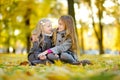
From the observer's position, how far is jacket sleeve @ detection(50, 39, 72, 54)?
27.9ft

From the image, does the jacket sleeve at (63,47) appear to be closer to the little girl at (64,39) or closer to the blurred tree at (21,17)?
the little girl at (64,39)

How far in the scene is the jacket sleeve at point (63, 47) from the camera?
850cm

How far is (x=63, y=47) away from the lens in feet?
28.2

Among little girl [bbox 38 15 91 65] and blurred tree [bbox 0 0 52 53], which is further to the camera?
blurred tree [bbox 0 0 52 53]

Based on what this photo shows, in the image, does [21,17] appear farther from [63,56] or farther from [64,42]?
[63,56]

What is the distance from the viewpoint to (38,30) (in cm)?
888

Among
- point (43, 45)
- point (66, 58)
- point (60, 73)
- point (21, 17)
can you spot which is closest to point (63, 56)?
point (66, 58)

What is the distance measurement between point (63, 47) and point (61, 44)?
83 millimetres

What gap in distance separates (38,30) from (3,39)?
2659 cm

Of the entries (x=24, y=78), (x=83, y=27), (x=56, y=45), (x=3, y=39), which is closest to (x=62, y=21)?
(x=56, y=45)

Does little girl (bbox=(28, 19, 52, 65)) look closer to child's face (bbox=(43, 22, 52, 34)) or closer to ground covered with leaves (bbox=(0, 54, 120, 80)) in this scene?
child's face (bbox=(43, 22, 52, 34))

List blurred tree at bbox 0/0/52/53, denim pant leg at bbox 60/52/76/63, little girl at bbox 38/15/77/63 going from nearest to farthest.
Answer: denim pant leg at bbox 60/52/76/63, little girl at bbox 38/15/77/63, blurred tree at bbox 0/0/52/53

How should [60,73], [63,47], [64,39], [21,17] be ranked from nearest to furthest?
[60,73] → [63,47] → [64,39] → [21,17]

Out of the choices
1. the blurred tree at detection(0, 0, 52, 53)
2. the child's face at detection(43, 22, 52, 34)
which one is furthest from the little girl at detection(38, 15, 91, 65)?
the blurred tree at detection(0, 0, 52, 53)
